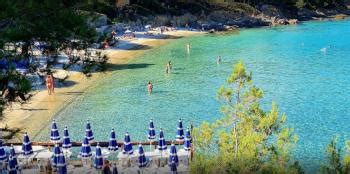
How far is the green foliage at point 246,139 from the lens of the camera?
12422 millimetres

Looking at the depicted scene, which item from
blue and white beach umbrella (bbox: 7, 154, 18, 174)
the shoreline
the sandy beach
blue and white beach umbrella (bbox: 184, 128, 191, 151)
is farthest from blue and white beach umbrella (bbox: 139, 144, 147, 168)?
the sandy beach

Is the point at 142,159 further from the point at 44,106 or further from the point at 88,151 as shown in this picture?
the point at 44,106

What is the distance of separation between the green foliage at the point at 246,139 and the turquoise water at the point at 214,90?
8.28 meters

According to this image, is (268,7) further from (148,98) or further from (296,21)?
(148,98)

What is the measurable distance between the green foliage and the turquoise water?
8284 millimetres

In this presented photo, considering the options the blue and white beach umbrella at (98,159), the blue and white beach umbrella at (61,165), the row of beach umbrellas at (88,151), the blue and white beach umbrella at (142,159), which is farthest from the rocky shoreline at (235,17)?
the blue and white beach umbrella at (61,165)

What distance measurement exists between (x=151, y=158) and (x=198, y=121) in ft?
41.3

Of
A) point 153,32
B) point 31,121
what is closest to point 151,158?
point 31,121

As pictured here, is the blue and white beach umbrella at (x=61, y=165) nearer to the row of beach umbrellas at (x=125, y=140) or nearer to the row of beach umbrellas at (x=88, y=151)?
the row of beach umbrellas at (x=88, y=151)

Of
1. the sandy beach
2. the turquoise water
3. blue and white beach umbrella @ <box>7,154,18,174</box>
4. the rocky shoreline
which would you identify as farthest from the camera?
the rocky shoreline

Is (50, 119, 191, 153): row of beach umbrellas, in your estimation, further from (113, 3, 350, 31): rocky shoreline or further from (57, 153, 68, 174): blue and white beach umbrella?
(113, 3, 350, 31): rocky shoreline

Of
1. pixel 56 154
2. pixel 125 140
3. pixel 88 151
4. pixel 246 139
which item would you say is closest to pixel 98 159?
pixel 88 151

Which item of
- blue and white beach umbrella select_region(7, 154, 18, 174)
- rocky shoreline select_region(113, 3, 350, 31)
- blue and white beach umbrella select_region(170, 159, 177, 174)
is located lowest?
blue and white beach umbrella select_region(170, 159, 177, 174)

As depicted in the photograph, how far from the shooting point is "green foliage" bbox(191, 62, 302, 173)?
12.4m
